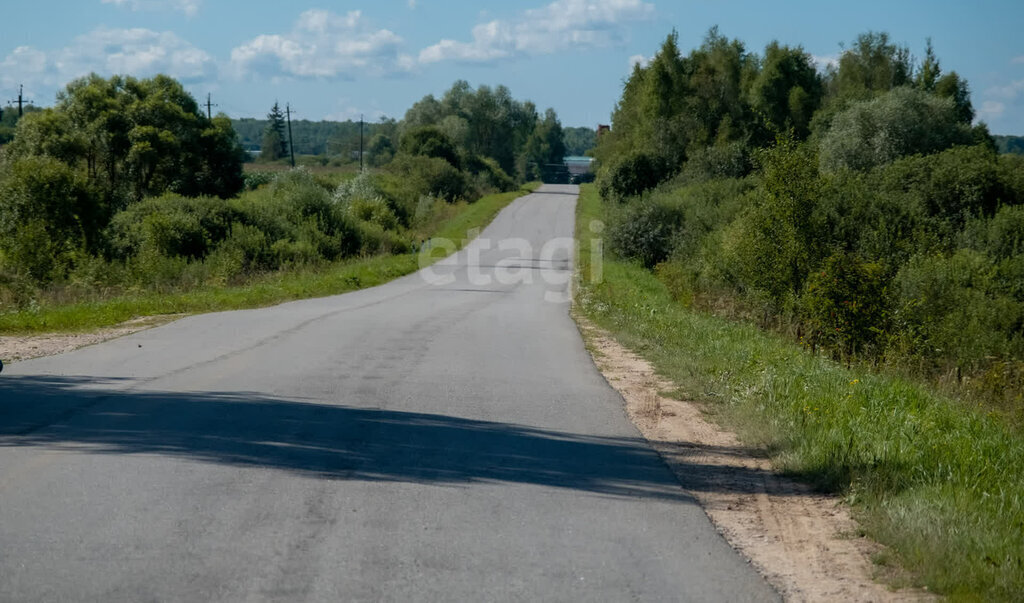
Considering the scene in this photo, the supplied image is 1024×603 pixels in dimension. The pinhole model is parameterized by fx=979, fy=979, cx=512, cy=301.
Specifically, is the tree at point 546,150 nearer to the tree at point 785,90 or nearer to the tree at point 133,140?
the tree at point 785,90

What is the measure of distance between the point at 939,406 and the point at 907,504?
477 centimetres

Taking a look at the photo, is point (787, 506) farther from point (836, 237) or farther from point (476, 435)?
point (836, 237)

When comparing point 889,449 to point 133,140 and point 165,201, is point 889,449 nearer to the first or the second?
point 165,201

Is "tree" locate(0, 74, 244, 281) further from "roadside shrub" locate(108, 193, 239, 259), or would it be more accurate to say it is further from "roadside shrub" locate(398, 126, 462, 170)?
"roadside shrub" locate(398, 126, 462, 170)

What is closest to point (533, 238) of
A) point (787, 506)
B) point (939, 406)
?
point (939, 406)

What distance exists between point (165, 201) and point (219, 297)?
1872cm

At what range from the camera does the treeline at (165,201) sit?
31.3 metres

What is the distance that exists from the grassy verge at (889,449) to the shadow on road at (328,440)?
102 centimetres

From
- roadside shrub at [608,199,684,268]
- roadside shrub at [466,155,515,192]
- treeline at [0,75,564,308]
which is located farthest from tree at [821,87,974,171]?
roadside shrub at [466,155,515,192]

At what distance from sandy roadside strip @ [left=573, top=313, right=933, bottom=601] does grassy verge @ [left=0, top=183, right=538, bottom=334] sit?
12.9 m

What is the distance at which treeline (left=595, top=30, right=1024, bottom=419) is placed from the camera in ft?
67.4

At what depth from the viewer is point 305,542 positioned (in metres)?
5.59

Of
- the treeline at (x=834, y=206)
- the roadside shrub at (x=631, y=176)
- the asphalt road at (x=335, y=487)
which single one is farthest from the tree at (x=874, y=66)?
the asphalt road at (x=335, y=487)

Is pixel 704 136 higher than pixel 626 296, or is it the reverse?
pixel 704 136
